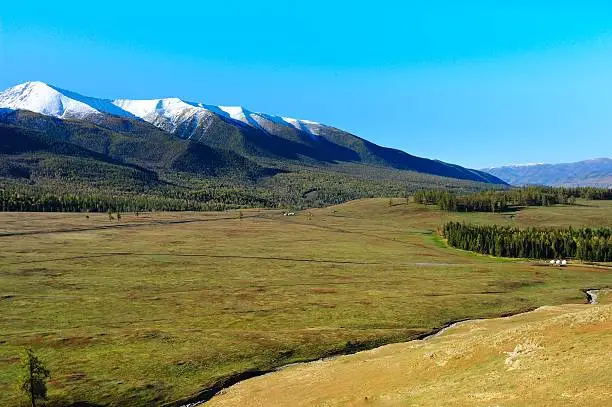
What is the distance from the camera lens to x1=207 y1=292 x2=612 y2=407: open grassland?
38.4 metres

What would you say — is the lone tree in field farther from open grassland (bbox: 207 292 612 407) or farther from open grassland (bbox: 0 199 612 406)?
open grassland (bbox: 207 292 612 407)

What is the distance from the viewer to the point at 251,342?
78.1 m

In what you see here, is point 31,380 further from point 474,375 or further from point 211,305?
point 211,305

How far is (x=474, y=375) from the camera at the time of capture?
151 feet

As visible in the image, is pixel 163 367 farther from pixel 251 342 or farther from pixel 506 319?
pixel 506 319

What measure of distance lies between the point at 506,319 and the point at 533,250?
117 m

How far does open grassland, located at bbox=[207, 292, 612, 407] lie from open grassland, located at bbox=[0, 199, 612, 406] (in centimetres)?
1066

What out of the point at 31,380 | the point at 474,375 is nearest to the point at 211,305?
the point at 31,380

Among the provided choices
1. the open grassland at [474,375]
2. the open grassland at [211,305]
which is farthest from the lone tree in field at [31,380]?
the open grassland at [474,375]

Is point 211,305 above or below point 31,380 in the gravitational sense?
below

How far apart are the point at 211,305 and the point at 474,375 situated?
70171 millimetres

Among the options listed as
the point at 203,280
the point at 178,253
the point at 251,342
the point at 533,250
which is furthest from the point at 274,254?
the point at 251,342

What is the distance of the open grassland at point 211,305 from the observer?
221 feet

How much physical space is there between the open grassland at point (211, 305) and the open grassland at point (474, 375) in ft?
35.0
